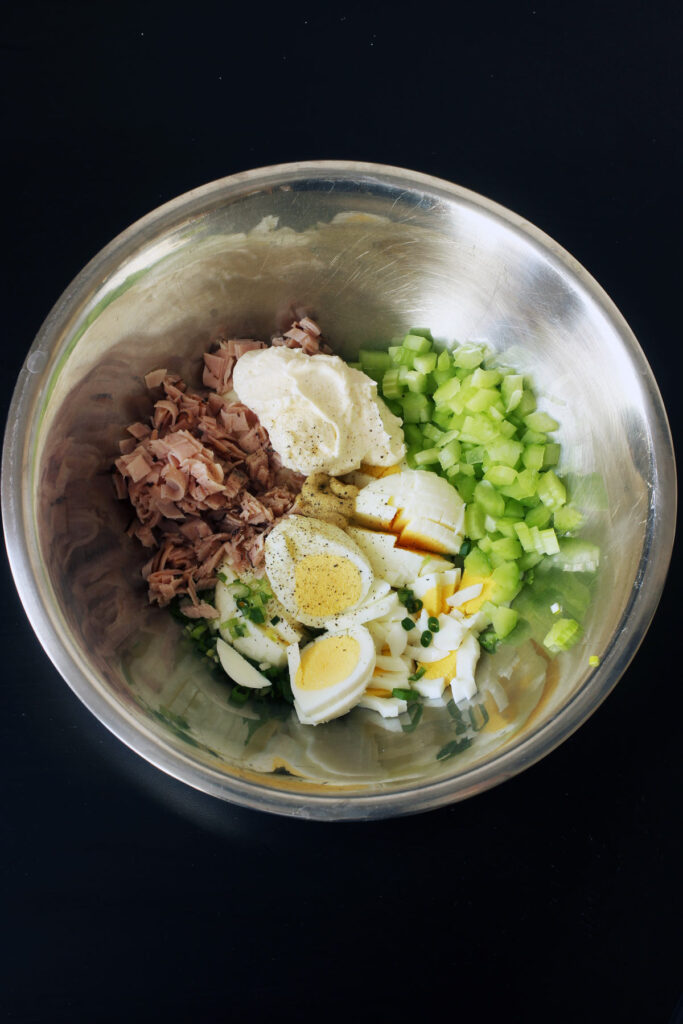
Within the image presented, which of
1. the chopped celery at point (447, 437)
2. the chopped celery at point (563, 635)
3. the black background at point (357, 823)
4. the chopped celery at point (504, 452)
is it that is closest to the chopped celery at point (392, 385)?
the chopped celery at point (447, 437)

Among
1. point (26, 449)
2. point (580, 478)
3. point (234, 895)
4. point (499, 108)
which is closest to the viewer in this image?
point (26, 449)

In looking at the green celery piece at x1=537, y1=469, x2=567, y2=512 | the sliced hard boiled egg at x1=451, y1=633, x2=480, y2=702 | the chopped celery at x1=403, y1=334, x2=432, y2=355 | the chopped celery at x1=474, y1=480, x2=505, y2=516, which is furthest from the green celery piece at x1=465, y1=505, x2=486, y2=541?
the chopped celery at x1=403, y1=334, x2=432, y2=355

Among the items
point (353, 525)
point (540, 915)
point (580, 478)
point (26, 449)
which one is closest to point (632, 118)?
point (580, 478)

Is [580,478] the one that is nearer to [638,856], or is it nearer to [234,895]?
[638,856]

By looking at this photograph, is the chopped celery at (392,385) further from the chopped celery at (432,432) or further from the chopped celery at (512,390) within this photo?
the chopped celery at (512,390)

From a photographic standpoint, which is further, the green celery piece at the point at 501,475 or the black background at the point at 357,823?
the green celery piece at the point at 501,475

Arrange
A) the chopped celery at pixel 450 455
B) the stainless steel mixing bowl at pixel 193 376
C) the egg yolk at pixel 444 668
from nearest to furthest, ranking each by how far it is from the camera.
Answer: the stainless steel mixing bowl at pixel 193 376
the egg yolk at pixel 444 668
the chopped celery at pixel 450 455
